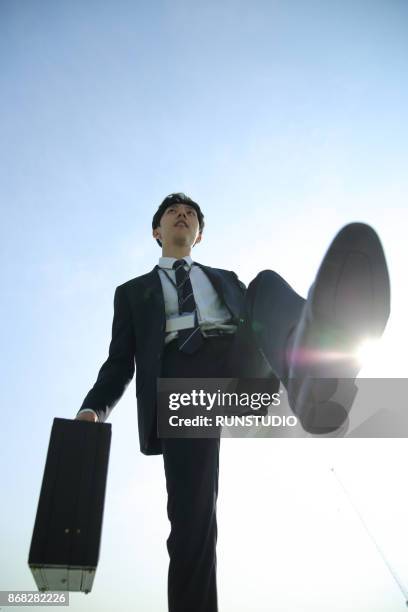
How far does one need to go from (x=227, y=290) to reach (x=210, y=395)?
0.91m

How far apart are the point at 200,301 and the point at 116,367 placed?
83cm

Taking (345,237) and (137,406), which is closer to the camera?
(345,237)

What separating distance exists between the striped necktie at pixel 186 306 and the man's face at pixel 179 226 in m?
0.40

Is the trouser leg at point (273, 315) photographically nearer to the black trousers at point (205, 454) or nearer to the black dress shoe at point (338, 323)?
Result: the black trousers at point (205, 454)

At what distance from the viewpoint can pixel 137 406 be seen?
313cm

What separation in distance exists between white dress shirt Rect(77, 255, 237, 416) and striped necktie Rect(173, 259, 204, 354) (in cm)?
4

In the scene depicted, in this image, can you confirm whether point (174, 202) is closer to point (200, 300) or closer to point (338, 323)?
point (200, 300)

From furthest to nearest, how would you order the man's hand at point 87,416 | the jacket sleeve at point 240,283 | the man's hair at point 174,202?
the man's hair at point 174,202, the jacket sleeve at point 240,283, the man's hand at point 87,416

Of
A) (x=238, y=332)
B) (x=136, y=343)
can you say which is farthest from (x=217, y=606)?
(x=136, y=343)

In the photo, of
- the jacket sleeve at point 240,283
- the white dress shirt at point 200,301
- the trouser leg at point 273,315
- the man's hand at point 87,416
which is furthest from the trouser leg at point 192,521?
the jacket sleeve at point 240,283

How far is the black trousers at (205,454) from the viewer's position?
2.31m

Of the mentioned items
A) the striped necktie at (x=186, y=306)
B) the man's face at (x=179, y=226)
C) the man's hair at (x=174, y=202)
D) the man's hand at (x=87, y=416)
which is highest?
the man's hair at (x=174, y=202)

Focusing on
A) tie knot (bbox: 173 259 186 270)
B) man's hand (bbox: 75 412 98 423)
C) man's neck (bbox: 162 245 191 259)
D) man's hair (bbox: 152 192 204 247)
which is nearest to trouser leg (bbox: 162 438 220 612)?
man's hand (bbox: 75 412 98 423)

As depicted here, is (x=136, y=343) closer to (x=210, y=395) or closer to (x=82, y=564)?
(x=210, y=395)
